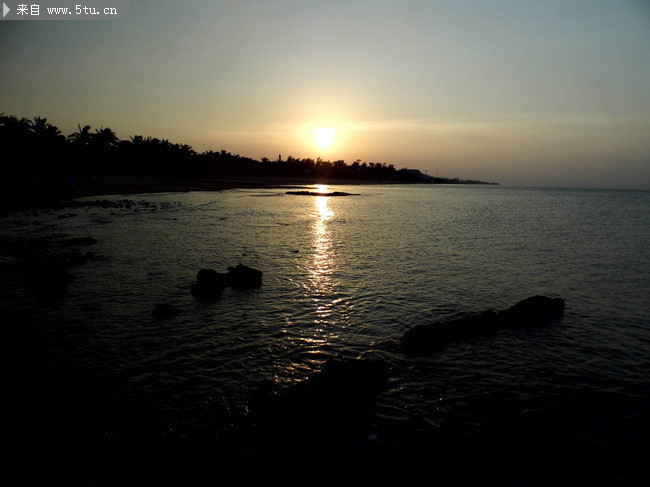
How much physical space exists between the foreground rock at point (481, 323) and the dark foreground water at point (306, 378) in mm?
463

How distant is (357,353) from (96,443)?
21.7 feet

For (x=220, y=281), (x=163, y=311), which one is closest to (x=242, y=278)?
(x=220, y=281)

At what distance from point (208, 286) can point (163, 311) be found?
2.90 m

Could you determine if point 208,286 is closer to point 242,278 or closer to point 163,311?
point 242,278

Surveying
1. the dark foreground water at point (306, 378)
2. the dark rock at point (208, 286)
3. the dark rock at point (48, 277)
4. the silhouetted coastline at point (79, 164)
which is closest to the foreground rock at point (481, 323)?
the dark foreground water at point (306, 378)

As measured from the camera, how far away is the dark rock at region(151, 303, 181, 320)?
518 inches

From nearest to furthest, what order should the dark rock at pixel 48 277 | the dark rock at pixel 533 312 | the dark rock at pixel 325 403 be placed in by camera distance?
the dark rock at pixel 325 403 → the dark rock at pixel 533 312 → the dark rock at pixel 48 277

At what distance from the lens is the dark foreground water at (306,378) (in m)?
6.64

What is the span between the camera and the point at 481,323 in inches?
504

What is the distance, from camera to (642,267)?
2425 centimetres

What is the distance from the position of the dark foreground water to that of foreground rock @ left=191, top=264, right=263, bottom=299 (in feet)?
1.83

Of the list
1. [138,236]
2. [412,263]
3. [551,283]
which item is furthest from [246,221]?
[551,283]

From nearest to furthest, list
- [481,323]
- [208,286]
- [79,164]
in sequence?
[481,323], [208,286], [79,164]

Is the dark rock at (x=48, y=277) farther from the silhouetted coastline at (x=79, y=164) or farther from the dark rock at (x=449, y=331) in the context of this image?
the silhouetted coastline at (x=79, y=164)
